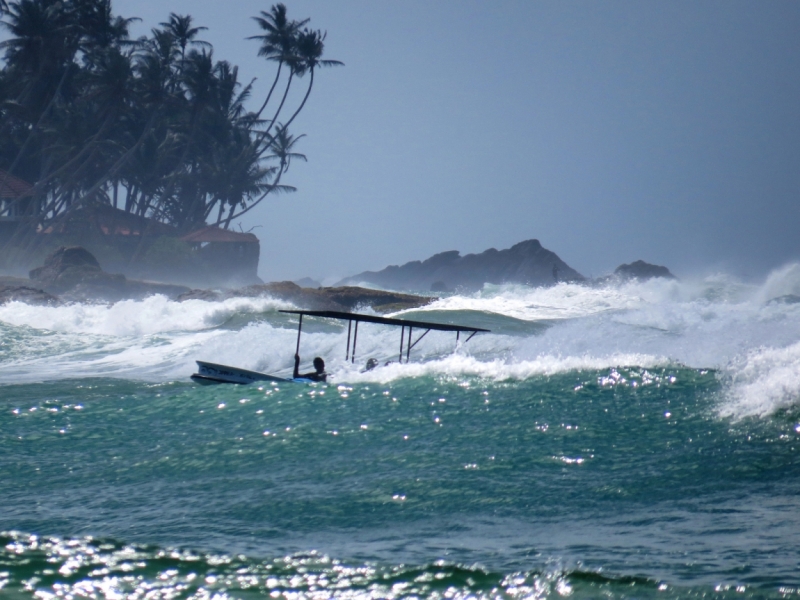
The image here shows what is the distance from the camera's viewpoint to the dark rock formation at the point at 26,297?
3183 cm

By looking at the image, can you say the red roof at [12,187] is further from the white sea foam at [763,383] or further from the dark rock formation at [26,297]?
the white sea foam at [763,383]

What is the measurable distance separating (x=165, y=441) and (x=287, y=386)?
2941mm

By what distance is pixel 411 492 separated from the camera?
735cm

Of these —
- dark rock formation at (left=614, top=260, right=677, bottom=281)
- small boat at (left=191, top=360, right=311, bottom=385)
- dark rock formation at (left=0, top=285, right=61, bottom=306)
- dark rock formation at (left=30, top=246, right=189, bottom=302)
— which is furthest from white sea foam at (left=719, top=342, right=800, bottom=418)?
dark rock formation at (left=614, top=260, right=677, bottom=281)

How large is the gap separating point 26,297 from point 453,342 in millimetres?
20446

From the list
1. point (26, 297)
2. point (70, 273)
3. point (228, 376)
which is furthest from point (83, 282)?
point (228, 376)

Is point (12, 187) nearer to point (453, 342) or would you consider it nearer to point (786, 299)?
point (453, 342)

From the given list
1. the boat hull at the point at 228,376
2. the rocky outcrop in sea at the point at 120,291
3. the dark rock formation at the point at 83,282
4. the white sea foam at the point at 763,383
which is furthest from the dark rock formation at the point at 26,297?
the white sea foam at the point at 763,383

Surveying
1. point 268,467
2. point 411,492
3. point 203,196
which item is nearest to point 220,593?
point 411,492

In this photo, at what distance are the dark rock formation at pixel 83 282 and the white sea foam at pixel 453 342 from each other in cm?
955

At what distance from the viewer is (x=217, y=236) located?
200ft

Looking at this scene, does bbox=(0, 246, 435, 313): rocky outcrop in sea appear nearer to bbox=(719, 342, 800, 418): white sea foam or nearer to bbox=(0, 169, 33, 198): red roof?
bbox=(0, 169, 33, 198): red roof

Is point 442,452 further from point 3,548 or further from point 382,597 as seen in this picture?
point 3,548

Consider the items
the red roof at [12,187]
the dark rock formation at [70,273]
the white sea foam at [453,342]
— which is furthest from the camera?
the red roof at [12,187]
